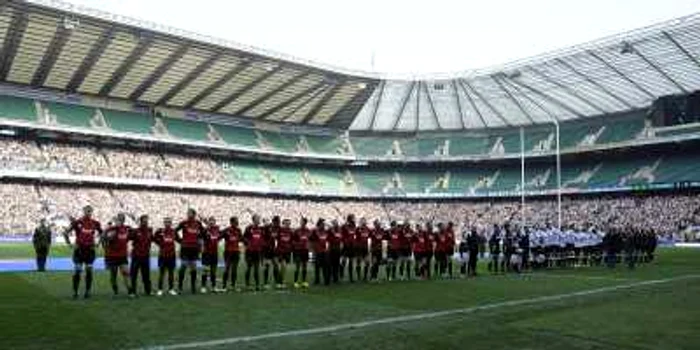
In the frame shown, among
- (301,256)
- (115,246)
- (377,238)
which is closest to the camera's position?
(115,246)

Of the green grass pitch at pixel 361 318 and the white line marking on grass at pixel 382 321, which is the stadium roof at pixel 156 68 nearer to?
the green grass pitch at pixel 361 318

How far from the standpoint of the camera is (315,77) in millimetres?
69875

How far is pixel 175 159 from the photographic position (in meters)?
72.1

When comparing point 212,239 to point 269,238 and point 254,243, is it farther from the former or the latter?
point 269,238

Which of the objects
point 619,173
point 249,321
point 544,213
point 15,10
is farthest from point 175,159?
point 249,321

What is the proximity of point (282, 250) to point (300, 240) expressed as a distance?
795 mm

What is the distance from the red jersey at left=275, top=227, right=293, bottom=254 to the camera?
1997cm

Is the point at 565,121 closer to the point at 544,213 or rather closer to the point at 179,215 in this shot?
the point at 544,213

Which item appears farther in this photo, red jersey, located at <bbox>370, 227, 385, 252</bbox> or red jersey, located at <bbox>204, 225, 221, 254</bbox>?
red jersey, located at <bbox>370, 227, 385, 252</bbox>

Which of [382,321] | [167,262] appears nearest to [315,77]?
[167,262]

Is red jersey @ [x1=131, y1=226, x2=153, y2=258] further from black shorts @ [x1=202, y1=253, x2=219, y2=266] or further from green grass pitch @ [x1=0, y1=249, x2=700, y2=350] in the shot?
black shorts @ [x1=202, y1=253, x2=219, y2=266]

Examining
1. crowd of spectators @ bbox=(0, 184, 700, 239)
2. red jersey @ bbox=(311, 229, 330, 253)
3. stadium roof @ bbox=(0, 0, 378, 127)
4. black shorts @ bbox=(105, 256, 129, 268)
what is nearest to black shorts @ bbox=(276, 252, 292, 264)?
red jersey @ bbox=(311, 229, 330, 253)

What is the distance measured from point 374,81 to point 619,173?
86.3 ft

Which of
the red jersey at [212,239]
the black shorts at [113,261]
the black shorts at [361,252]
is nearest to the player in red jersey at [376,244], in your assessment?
the black shorts at [361,252]
